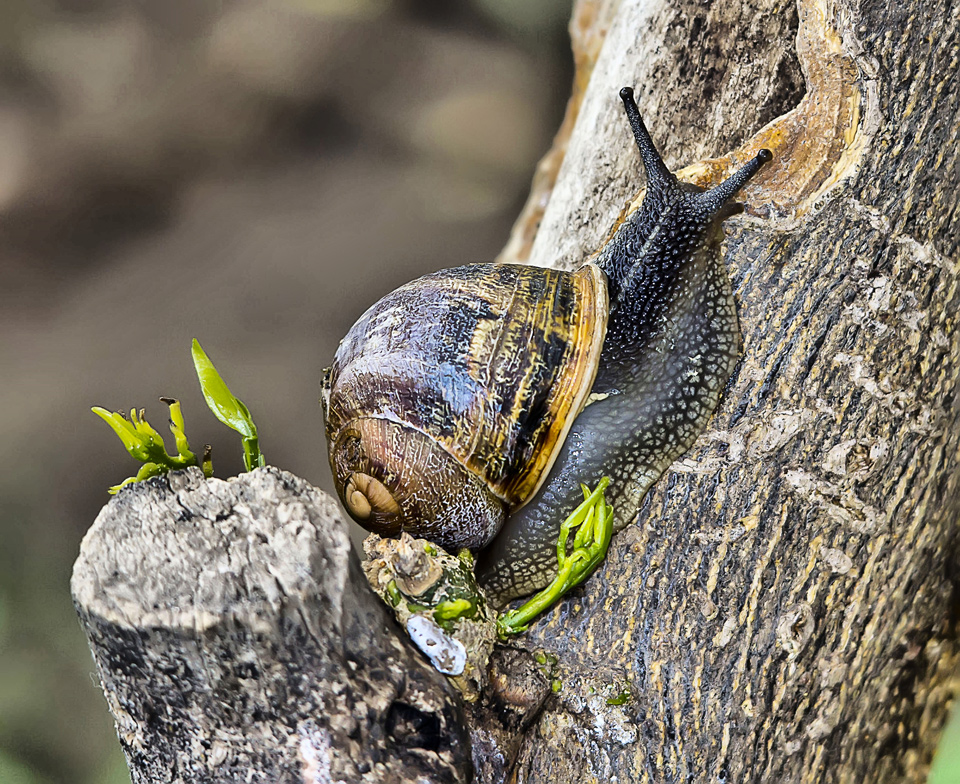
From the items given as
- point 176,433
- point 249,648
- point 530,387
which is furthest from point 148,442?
point 530,387

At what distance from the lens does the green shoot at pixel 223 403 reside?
114 cm

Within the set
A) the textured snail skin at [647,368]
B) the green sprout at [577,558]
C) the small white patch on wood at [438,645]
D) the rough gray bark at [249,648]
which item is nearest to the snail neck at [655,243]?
the textured snail skin at [647,368]

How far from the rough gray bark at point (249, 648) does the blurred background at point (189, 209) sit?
38.5 inches

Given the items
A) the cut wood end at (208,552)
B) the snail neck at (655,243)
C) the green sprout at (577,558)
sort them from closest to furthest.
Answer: the cut wood end at (208,552)
the green sprout at (577,558)
the snail neck at (655,243)

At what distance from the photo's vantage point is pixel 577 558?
4.25ft

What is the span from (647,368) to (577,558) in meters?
0.42

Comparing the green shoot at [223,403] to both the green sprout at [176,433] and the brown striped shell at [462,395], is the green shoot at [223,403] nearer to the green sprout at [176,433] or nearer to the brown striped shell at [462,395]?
the green sprout at [176,433]

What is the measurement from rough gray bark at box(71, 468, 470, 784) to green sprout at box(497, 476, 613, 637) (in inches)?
11.3

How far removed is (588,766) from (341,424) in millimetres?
799

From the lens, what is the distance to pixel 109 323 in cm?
184

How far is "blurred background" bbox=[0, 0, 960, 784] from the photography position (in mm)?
1653

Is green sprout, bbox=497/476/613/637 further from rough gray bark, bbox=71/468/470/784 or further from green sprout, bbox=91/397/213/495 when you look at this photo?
green sprout, bbox=91/397/213/495

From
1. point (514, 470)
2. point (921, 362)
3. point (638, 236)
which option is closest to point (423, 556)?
point (514, 470)

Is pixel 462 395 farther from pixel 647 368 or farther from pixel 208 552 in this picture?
pixel 208 552
